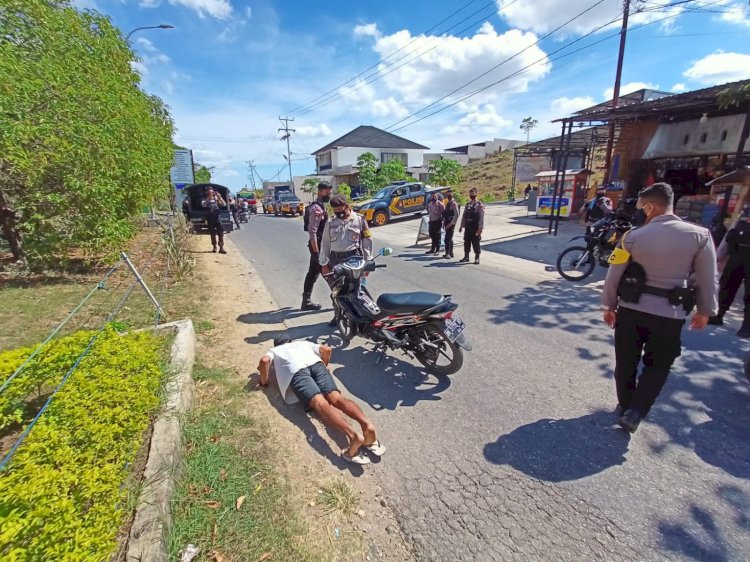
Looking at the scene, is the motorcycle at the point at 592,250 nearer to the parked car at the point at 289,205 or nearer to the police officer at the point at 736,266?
the police officer at the point at 736,266

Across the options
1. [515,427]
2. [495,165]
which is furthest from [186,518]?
[495,165]

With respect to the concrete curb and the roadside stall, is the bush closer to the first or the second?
the concrete curb

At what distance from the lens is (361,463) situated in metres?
2.58

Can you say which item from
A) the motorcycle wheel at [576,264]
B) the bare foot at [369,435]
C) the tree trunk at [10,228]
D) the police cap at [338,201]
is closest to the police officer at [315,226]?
the police cap at [338,201]

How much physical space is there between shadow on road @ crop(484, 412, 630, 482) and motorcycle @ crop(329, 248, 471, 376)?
0.91 metres

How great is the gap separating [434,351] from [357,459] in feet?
4.53

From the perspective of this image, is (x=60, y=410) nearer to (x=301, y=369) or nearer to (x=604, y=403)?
(x=301, y=369)

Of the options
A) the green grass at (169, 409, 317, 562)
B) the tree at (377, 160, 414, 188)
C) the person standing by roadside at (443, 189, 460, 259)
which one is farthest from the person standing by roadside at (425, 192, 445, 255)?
the tree at (377, 160, 414, 188)

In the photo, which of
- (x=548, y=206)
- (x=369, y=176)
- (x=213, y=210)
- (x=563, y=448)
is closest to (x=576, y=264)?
(x=563, y=448)

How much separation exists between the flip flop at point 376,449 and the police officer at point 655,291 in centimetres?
186

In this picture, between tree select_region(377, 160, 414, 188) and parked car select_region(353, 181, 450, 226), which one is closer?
parked car select_region(353, 181, 450, 226)

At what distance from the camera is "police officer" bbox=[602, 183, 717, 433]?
8.09 ft

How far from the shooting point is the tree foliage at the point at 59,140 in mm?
5785

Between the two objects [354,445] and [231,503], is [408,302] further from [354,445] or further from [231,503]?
[231,503]
